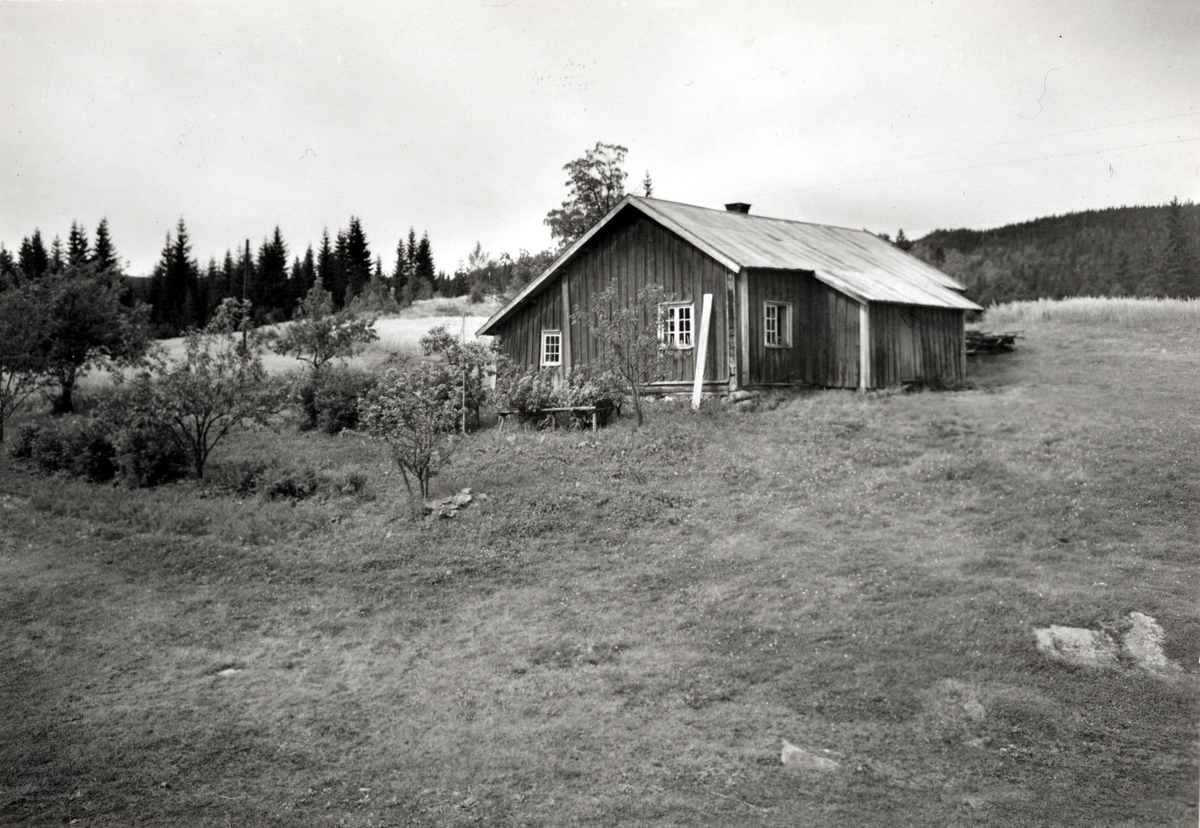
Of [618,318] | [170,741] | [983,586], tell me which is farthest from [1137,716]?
[618,318]

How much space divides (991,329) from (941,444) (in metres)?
19.2

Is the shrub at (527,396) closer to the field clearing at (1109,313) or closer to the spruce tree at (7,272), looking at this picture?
the spruce tree at (7,272)

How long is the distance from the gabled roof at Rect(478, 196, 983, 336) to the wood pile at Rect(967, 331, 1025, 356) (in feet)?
6.89

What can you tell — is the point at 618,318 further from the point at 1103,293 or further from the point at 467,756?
the point at 1103,293

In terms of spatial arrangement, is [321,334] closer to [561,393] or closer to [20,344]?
[20,344]

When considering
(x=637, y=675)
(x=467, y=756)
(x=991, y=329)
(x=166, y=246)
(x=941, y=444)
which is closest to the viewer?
(x=467, y=756)

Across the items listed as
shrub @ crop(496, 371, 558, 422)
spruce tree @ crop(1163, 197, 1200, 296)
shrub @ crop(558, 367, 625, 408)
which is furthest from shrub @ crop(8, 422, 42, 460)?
spruce tree @ crop(1163, 197, 1200, 296)

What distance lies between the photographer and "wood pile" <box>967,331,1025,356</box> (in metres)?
32.4

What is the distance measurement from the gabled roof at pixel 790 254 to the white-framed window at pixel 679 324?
1.78 m

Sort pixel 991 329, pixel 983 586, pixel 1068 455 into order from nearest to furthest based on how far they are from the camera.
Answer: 1. pixel 983 586
2. pixel 1068 455
3. pixel 991 329

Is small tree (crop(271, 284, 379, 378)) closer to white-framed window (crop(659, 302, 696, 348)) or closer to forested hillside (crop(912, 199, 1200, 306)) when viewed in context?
white-framed window (crop(659, 302, 696, 348))

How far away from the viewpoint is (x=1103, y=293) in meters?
37.4

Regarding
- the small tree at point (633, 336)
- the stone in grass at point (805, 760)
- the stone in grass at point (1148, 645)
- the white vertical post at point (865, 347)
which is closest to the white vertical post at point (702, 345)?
the small tree at point (633, 336)

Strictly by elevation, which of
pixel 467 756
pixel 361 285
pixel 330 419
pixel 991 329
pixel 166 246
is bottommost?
pixel 467 756
